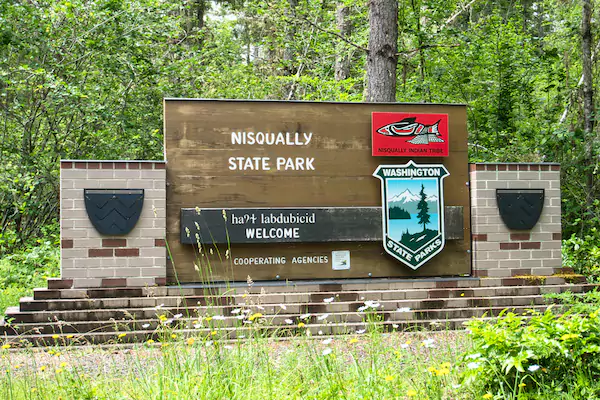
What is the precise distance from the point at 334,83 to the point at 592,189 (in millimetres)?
6683

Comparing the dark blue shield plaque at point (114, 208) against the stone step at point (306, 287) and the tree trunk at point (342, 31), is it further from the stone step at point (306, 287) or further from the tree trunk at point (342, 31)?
the tree trunk at point (342, 31)

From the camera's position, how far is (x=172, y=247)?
8070mm

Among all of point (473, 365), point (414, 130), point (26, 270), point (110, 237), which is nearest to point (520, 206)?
point (414, 130)

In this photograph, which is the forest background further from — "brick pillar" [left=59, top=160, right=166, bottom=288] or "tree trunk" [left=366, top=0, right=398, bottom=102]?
"brick pillar" [left=59, top=160, right=166, bottom=288]

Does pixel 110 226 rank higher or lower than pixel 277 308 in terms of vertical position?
higher

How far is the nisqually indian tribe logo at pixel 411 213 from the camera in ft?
28.0

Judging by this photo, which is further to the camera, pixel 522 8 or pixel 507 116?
pixel 522 8

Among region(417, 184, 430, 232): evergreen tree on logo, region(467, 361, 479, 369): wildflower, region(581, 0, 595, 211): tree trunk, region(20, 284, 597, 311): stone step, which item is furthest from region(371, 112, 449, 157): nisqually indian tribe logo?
region(581, 0, 595, 211): tree trunk

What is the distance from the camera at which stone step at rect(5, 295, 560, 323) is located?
747 cm

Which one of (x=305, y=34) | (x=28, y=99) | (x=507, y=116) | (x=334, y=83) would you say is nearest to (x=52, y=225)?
(x=28, y=99)

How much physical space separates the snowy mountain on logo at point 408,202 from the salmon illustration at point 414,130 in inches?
28.1

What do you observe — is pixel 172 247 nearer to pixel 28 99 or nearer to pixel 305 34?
pixel 28 99

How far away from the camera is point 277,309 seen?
7887 mm

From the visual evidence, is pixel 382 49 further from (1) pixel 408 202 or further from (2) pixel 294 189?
(2) pixel 294 189
